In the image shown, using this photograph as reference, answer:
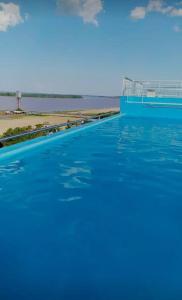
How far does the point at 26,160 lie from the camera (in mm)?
4906

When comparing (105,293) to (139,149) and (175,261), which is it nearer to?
(175,261)

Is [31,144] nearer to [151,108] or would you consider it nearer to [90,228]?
[90,228]

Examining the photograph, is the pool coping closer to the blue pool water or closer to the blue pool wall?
the blue pool water

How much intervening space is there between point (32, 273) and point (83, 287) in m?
0.35

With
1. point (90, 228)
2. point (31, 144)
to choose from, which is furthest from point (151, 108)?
point (90, 228)

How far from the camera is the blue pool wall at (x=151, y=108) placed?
12.3 metres

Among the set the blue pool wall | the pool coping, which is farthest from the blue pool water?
the blue pool wall

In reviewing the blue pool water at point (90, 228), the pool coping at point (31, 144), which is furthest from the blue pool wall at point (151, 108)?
the blue pool water at point (90, 228)

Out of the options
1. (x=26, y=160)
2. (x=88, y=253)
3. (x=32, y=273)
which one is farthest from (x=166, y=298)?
(x=26, y=160)

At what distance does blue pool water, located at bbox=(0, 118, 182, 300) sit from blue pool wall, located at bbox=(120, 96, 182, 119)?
765 centimetres

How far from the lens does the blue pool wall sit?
12.3 m

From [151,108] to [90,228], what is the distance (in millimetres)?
10617

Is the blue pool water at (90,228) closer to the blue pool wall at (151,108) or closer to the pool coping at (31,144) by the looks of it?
the pool coping at (31,144)

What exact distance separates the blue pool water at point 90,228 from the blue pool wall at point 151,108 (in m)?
7.65
